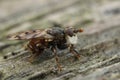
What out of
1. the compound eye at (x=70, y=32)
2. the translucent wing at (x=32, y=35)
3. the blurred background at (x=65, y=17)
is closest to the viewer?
the translucent wing at (x=32, y=35)

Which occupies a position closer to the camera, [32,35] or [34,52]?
[32,35]

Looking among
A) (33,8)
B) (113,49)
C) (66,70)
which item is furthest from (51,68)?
(33,8)

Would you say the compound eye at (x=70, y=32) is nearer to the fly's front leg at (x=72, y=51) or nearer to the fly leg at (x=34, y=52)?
the fly's front leg at (x=72, y=51)

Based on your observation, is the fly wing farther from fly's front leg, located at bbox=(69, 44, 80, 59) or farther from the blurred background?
the blurred background

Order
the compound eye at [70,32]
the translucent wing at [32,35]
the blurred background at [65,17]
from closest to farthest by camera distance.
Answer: the translucent wing at [32,35] < the compound eye at [70,32] < the blurred background at [65,17]

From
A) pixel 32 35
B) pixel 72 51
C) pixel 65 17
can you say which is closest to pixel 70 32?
pixel 72 51

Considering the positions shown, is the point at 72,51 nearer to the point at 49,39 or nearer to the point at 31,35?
the point at 49,39

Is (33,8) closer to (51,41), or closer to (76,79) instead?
(51,41)

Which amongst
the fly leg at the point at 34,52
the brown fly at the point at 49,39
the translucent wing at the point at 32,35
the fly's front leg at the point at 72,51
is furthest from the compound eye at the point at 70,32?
the fly leg at the point at 34,52

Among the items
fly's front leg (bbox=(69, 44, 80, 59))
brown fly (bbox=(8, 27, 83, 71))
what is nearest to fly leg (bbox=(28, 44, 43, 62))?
brown fly (bbox=(8, 27, 83, 71))
